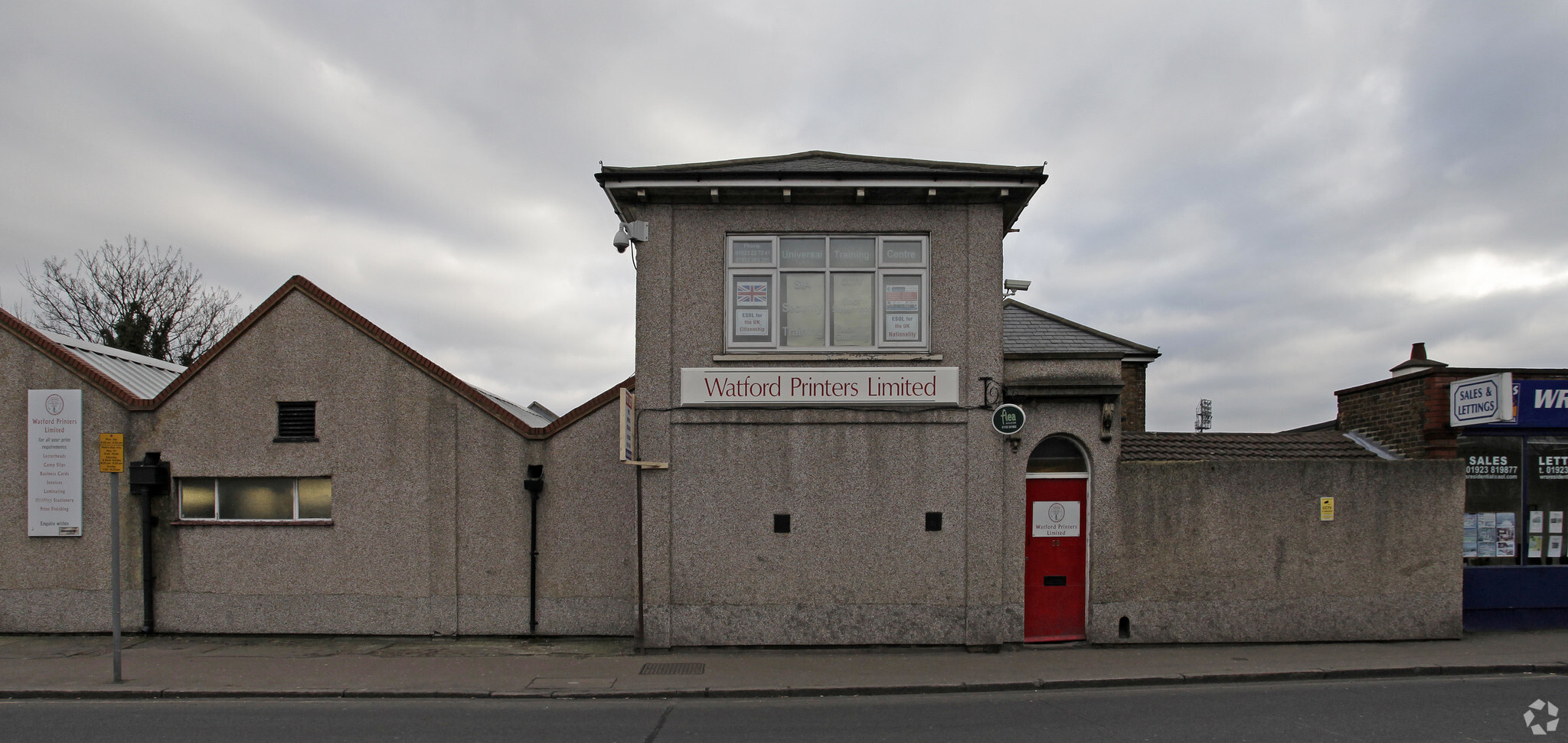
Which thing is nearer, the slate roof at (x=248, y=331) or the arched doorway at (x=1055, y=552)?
the arched doorway at (x=1055, y=552)

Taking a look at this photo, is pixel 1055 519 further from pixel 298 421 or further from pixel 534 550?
pixel 298 421

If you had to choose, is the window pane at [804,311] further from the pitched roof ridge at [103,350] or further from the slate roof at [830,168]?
the pitched roof ridge at [103,350]

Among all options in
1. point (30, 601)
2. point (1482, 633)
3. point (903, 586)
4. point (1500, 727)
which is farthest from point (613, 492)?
point (1482, 633)

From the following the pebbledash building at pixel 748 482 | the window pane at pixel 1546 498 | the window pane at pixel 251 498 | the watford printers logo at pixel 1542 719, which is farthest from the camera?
the window pane at pixel 1546 498

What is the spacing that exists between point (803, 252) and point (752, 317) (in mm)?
1139

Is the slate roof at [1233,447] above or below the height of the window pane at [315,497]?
above

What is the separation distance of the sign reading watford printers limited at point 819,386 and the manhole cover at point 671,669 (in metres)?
3.28

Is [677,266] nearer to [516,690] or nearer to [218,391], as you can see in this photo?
[516,690]

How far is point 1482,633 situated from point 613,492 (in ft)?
41.4

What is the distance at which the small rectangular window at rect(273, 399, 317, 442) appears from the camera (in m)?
11.2

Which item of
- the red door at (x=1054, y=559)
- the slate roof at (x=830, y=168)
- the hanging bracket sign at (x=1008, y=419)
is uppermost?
the slate roof at (x=830, y=168)

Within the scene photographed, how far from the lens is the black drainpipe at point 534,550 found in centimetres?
1092

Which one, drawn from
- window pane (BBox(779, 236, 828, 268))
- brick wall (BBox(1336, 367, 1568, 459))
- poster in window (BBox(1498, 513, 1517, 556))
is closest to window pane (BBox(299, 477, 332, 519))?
window pane (BBox(779, 236, 828, 268))

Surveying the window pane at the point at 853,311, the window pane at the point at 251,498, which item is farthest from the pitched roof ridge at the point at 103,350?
the window pane at the point at 853,311
